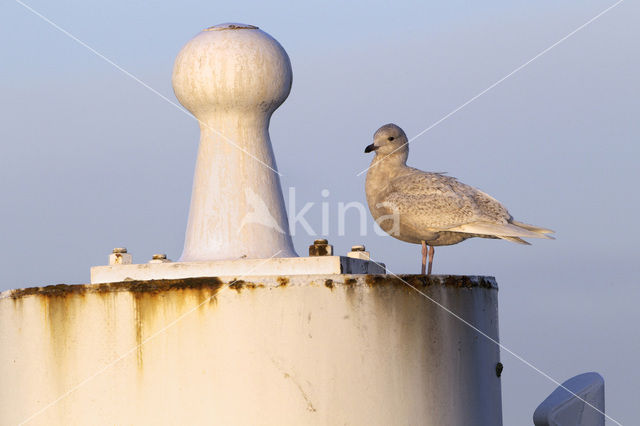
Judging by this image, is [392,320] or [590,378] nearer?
[392,320]

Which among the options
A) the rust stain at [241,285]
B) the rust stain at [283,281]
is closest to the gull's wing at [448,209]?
the rust stain at [283,281]

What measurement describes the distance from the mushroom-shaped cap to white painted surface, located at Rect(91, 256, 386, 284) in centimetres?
145

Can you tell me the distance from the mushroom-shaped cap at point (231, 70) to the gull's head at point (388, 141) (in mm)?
1252

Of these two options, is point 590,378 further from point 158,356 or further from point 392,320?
point 158,356

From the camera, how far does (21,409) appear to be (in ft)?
19.5

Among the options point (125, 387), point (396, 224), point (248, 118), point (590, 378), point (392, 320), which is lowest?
point (590, 378)

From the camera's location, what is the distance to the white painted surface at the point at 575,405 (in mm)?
7281

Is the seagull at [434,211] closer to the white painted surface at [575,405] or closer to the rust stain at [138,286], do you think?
the white painted surface at [575,405]

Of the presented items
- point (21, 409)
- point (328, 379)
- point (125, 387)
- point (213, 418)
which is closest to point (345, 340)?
point (328, 379)

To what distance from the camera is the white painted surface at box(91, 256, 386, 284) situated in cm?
601

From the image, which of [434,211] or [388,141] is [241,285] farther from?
[388,141]

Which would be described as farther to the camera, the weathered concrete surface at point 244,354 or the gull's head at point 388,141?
the gull's head at point 388,141

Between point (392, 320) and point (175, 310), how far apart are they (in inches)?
50.1

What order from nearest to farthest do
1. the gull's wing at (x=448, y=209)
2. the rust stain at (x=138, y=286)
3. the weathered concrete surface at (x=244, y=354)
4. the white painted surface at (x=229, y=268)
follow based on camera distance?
the weathered concrete surface at (x=244, y=354)
the rust stain at (x=138, y=286)
the white painted surface at (x=229, y=268)
the gull's wing at (x=448, y=209)
